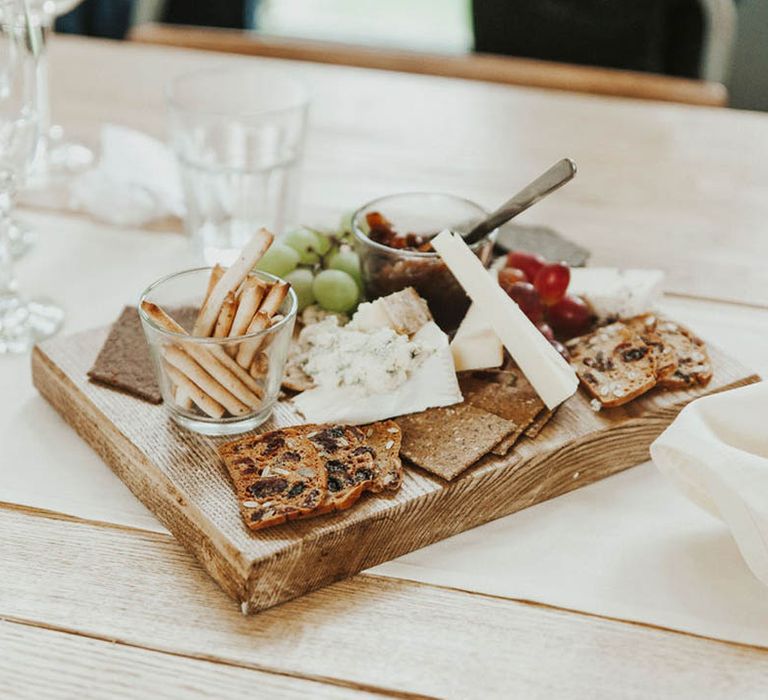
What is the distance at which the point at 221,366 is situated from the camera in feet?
3.27

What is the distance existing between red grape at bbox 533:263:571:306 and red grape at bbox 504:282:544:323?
0.12 ft

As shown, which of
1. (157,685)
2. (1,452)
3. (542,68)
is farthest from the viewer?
(542,68)

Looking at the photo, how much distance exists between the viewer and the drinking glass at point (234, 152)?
1.47m

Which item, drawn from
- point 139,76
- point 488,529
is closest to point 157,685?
point 488,529

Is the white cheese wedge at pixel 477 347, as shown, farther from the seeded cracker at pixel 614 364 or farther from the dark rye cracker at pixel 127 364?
the dark rye cracker at pixel 127 364

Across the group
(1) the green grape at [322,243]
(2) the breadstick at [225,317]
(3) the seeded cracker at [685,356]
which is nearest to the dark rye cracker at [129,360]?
(2) the breadstick at [225,317]

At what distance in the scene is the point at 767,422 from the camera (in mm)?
1009

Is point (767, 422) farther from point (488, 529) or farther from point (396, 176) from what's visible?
point (396, 176)

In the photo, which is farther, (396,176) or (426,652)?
(396,176)

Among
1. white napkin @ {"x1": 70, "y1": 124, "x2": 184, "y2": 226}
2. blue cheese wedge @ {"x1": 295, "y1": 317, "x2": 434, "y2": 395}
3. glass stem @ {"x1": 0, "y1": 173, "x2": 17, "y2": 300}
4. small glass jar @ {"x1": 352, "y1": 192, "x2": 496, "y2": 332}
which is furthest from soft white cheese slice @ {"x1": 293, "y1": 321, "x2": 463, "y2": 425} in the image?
white napkin @ {"x1": 70, "y1": 124, "x2": 184, "y2": 226}

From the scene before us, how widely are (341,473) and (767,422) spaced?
418 millimetres

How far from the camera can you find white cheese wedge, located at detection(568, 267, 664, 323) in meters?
1.23

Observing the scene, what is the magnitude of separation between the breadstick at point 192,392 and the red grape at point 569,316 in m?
0.44

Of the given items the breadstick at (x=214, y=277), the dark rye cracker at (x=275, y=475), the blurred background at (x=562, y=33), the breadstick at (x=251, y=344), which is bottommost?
the blurred background at (x=562, y=33)
